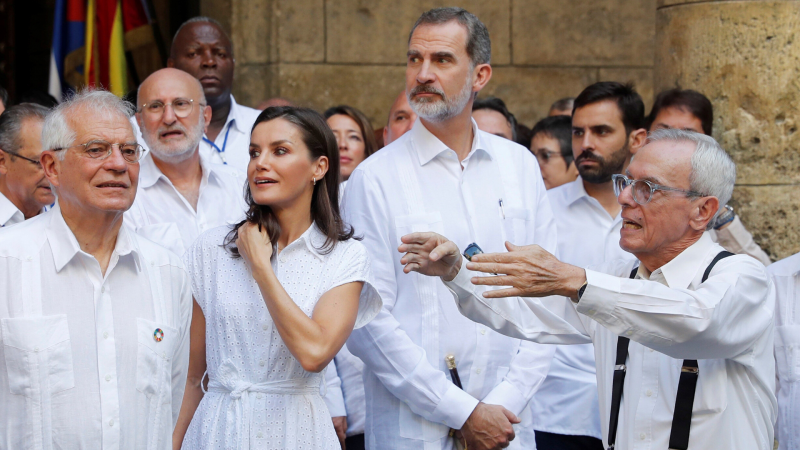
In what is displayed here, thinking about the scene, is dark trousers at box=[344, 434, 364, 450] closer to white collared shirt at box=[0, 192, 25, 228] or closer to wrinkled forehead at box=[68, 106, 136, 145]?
white collared shirt at box=[0, 192, 25, 228]

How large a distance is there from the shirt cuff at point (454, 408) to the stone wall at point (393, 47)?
12.6 feet

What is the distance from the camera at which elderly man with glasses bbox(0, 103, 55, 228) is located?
4156 millimetres

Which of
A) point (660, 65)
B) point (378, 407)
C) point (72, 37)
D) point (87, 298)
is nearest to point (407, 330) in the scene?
point (378, 407)

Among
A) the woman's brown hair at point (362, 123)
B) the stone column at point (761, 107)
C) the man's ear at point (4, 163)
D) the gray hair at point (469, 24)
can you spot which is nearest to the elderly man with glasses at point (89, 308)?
the man's ear at point (4, 163)

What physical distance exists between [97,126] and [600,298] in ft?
5.49

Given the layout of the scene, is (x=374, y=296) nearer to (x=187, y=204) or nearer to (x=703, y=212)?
(x=703, y=212)

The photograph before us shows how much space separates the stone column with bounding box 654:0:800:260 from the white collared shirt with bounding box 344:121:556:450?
1897 mm

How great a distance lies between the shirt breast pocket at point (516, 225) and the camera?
3.95m

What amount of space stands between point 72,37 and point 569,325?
5.09 meters

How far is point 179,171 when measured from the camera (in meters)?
4.55

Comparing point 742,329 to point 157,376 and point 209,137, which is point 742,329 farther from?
point 209,137

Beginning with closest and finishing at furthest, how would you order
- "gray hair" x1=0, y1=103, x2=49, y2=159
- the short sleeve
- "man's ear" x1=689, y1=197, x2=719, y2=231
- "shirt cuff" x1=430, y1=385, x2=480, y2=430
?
"man's ear" x1=689, y1=197, x2=719, y2=231 < the short sleeve < "shirt cuff" x1=430, y1=385, x2=480, y2=430 < "gray hair" x1=0, y1=103, x2=49, y2=159

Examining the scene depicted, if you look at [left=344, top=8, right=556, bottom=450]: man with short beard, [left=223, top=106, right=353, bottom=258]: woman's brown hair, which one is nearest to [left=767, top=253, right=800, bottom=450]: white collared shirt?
[left=344, top=8, right=556, bottom=450]: man with short beard

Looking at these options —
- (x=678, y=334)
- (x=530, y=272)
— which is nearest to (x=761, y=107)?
(x=678, y=334)
